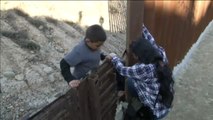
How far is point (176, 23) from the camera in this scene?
5715mm

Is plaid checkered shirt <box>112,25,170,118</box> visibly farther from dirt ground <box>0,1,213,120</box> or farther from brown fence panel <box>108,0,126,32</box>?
brown fence panel <box>108,0,126,32</box>

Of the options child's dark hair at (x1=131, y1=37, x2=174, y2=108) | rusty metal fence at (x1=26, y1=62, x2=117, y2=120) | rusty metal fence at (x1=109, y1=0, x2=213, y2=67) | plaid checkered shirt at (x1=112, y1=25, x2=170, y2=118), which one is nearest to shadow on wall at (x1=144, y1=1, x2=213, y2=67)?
rusty metal fence at (x1=109, y1=0, x2=213, y2=67)

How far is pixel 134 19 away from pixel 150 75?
0.62 metres

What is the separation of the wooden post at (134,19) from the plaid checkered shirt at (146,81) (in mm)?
229

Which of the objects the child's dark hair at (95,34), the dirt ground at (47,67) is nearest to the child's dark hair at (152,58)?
the child's dark hair at (95,34)

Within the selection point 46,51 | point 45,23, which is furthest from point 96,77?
point 45,23

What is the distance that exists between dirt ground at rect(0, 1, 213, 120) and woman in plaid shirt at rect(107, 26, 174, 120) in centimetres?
86

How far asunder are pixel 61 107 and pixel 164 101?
1.20m

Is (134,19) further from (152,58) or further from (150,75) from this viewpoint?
(150,75)

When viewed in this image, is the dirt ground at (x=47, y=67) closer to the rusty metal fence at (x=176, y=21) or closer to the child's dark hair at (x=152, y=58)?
the rusty metal fence at (x=176, y=21)

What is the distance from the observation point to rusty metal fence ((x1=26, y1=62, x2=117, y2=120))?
11.9 feet

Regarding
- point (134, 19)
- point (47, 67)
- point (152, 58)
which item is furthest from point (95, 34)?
point (47, 67)

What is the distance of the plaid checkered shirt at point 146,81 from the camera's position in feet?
13.5

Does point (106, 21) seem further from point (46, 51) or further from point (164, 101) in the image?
point (164, 101)
